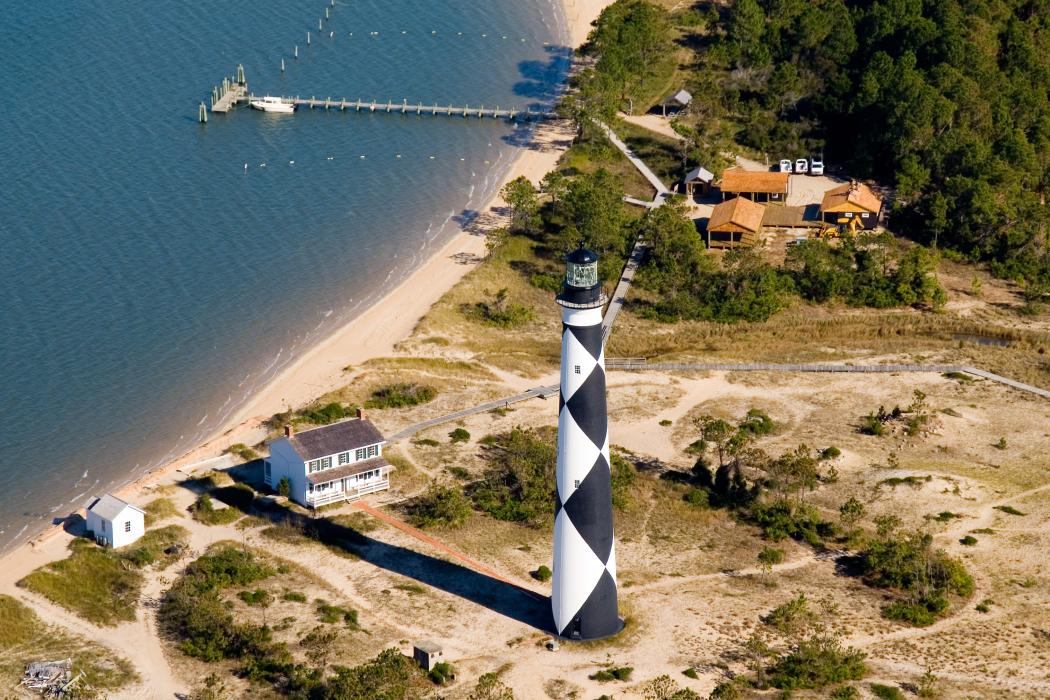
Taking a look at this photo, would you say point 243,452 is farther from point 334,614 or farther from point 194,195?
point 194,195

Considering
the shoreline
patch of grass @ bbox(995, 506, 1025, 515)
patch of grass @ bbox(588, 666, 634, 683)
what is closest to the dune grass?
the shoreline

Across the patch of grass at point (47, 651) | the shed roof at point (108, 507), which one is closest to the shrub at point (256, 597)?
the patch of grass at point (47, 651)

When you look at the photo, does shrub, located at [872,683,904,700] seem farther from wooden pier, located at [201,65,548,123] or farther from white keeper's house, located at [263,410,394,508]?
wooden pier, located at [201,65,548,123]

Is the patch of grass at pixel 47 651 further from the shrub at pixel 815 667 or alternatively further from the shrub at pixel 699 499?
the shrub at pixel 699 499

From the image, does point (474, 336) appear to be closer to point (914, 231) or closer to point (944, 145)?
point (914, 231)

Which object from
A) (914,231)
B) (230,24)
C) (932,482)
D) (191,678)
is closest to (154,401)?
(191,678)

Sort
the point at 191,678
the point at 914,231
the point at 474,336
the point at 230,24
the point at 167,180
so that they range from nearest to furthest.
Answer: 1. the point at 191,678
2. the point at 474,336
3. the point at 914,231
4. the point at 167,180
5. the point at 230,24

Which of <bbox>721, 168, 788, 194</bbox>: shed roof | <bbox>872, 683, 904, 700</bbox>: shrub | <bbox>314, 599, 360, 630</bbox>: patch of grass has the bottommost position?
<bbox>872, 683, 904, 700</bbox>: shrub
